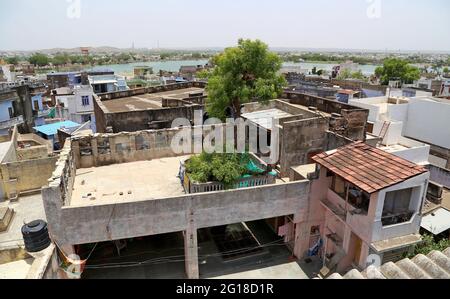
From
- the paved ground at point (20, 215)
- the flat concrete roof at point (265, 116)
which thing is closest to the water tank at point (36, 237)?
the paved ground at point (20, 215)

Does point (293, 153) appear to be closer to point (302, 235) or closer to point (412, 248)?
point (302, 235)

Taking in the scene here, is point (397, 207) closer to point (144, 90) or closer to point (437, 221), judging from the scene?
point (437, 221)

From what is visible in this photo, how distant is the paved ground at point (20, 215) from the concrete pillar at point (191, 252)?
9.51 m

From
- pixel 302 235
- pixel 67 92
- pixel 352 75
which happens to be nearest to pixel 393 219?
pixel 302 235

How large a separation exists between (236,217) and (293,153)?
6.05 metres

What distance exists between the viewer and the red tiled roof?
12.9m

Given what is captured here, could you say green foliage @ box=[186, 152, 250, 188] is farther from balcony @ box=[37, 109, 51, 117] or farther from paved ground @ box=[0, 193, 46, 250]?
balcony @ box=[37, 109, 51, 117]

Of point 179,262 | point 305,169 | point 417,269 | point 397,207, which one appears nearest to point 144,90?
point 179,262

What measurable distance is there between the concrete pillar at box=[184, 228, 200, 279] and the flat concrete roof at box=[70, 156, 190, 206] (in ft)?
6.51

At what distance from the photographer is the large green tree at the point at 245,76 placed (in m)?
21.0

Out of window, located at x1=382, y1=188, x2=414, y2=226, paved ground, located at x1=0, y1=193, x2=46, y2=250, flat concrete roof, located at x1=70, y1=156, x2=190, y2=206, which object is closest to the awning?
window, located at x1=382, y1=188, x2=414, y2=226

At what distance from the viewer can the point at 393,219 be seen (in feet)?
45.0
